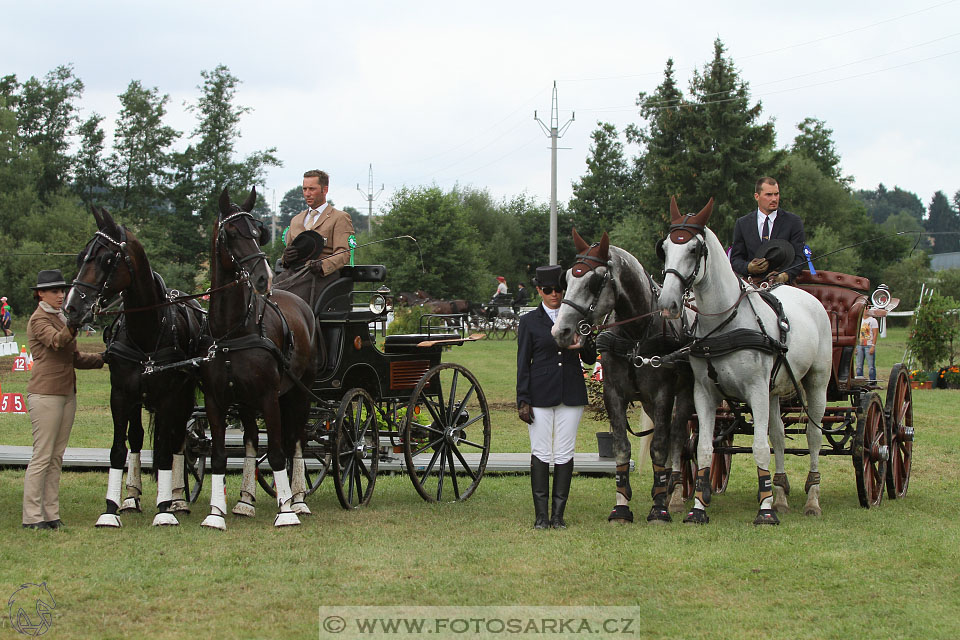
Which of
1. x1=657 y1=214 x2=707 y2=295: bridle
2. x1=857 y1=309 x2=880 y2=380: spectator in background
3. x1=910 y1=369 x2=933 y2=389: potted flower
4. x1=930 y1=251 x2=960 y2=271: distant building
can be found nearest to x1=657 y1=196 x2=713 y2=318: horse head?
x1=657 y1=214 x2=707 y2=295: bridle

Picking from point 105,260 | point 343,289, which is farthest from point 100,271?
point 343,289

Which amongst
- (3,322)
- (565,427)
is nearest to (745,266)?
(565,427)

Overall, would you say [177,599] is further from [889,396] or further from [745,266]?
[889,396]

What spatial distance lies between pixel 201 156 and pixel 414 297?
789 inches

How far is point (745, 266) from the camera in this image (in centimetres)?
800

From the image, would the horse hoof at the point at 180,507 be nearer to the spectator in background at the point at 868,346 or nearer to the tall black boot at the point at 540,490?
the tall black boot at the point at 540,490

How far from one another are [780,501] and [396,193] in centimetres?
4145

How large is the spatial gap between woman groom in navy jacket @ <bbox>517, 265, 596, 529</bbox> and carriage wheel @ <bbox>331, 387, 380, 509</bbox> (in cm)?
149

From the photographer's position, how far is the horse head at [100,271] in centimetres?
621

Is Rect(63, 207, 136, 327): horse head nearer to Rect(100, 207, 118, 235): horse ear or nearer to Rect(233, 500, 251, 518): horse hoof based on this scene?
Rect(100, 207, 118, 235): horse ear

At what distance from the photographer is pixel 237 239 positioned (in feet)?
21.9

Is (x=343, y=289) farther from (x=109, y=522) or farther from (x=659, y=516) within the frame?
(x=659, y=516)

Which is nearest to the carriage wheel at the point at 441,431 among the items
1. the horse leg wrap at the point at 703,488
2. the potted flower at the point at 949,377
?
the horse leg wrap at the point at 703,488

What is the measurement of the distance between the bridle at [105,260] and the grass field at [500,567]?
161cm
